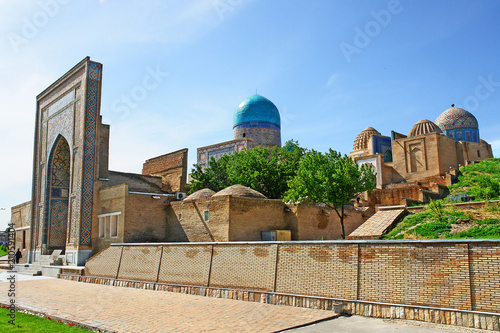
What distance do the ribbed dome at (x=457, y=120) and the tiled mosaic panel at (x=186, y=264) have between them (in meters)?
27.2

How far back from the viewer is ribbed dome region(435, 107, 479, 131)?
31594 millimetres

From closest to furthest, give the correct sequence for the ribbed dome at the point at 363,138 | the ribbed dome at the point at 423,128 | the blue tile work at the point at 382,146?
the ribbed dome at the point at 423,128
the blue tile work at the point at 382,146
the ribbed dome at the point at 363,138

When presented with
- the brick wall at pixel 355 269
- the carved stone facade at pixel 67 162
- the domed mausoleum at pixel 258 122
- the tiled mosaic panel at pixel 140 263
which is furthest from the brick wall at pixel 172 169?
the brick wall at pixel 355 269

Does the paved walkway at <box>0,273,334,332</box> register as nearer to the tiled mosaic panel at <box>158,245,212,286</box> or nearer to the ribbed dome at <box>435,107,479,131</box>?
the tiled mosaic panel at <box>158,245,212,286</box>

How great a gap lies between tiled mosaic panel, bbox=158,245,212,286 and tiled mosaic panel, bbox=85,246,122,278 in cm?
233

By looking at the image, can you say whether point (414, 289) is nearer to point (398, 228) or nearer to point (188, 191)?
point (398, 228)

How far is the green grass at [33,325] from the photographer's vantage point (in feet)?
19.5

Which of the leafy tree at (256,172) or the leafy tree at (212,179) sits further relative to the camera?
the leafy tree at (212,179)

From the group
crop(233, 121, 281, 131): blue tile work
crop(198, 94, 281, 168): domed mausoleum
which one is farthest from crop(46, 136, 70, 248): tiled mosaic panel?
crop(233, 121, 281, 131): blue tile work

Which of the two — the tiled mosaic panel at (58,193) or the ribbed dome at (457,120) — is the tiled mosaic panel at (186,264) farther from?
the ribbed dome at (457,120)

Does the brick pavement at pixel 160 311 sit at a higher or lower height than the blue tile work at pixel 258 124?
lower

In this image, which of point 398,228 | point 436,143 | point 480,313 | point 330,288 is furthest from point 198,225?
point 436,143

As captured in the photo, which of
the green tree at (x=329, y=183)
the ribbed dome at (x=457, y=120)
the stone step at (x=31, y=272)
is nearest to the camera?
the green tree at (x=329, y=183)

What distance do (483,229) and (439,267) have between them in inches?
163
